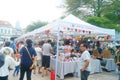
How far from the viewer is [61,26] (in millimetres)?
8305

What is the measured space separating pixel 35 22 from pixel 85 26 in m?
52.2

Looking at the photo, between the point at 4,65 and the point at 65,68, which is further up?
the point at 4,65

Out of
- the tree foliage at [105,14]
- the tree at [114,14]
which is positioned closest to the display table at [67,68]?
the tree foliage at [105,14]

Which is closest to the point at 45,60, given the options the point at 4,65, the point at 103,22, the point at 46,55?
the point at 46,55

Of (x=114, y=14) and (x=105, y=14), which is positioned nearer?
(x=114, y=14)

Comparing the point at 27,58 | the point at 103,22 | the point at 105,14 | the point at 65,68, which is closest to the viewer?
the point at 27,58

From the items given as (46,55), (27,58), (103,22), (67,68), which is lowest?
(67,68)

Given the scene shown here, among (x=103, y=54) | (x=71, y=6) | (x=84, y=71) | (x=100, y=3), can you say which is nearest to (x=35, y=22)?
(x=71, y=6)

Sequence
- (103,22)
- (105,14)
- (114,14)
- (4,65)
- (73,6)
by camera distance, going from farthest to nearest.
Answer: (73,6), (105,14), (114,14), (103,22), (4,65)

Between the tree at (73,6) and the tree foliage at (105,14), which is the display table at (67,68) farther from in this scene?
the tree at (73,6)

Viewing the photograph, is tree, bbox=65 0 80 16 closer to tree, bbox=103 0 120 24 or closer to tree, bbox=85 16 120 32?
tree, bbox=103 0 120 24

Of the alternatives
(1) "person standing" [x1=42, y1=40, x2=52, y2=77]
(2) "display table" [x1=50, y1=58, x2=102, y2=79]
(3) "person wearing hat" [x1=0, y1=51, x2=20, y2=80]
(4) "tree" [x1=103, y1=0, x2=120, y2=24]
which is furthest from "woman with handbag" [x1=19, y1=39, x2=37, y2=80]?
(4) "tree" [x1=103, y1=0, x2=120, y2=24]

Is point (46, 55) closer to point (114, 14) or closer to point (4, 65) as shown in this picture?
point (4, 65)

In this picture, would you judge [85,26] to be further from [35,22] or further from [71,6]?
[35,22]
